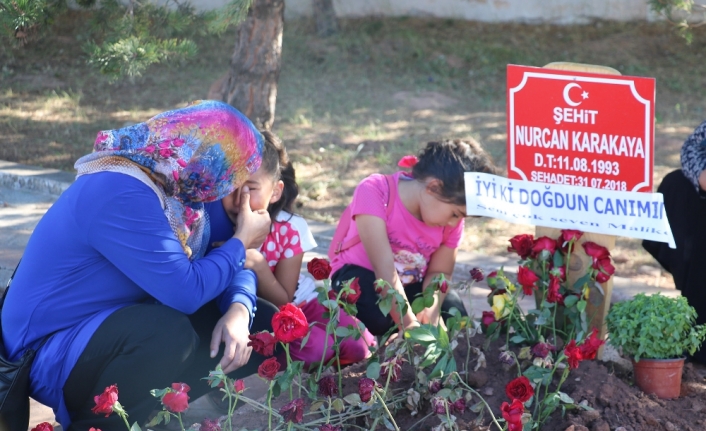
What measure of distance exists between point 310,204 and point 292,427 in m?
3.32

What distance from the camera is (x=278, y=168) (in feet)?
8.70

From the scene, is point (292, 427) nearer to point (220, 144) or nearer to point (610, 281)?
point (220, 144)

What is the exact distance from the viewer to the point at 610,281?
2521 millimetres

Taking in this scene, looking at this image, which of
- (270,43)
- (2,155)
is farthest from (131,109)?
(270,43)

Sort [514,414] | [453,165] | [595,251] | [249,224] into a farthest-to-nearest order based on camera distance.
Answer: [453,165]
[249,224]
[595,251]
[514,414]

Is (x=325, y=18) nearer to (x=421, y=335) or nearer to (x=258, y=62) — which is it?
(x=258, y=62)

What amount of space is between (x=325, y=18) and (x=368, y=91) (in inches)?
77.8

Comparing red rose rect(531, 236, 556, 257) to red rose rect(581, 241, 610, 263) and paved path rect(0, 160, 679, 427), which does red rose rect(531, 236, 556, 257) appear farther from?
paved path rect(0, 160, 679, 427)

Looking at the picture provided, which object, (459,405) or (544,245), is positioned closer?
(459,405)

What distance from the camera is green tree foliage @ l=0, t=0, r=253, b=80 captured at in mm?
3497

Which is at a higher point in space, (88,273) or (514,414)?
(88,273)

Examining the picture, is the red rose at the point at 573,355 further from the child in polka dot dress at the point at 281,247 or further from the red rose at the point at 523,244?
the child in polka dot dress at the point at 281,247

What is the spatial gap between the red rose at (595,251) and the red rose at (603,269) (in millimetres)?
12

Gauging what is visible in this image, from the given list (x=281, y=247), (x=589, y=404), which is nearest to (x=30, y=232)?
(x=281, y=247)
